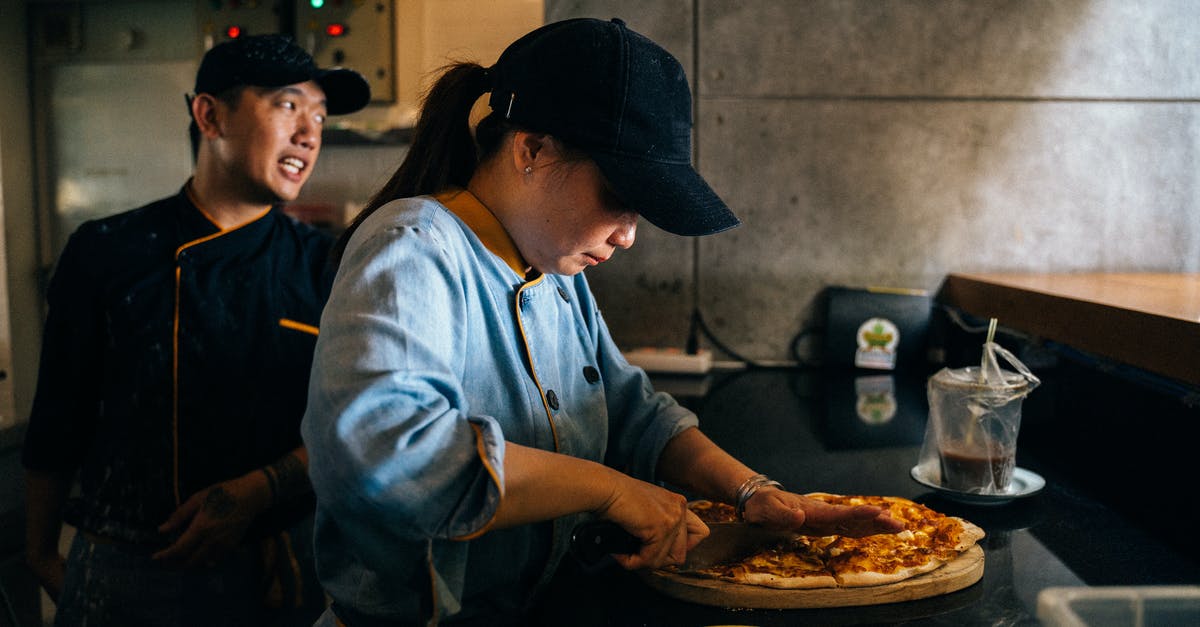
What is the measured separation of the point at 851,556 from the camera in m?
1.11

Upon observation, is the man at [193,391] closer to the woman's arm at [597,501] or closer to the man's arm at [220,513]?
the man's arm at [220,513]

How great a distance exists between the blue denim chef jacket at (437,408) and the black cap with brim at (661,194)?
0.20 m

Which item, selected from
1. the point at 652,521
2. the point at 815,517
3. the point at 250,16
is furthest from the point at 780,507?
the point at 250,16

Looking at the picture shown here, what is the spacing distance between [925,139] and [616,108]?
79.1 inches

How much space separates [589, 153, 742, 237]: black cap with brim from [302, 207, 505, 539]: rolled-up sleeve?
0.78ft

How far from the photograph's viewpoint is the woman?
80 cm

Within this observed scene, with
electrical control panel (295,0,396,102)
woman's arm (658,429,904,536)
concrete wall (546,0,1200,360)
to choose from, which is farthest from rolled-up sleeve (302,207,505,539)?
electrical control panel (295,0,396,102)

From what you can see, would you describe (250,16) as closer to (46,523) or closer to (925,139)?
(46,523)

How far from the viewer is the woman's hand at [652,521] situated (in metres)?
0.96

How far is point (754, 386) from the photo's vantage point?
8.07 ft

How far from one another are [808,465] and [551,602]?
2.59ft

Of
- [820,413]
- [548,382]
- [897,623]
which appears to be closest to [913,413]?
[820,413]

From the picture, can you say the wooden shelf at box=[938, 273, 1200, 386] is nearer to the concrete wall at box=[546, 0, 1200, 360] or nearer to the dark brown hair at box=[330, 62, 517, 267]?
the concrete wall at box=[546, 0, 1200, 360]

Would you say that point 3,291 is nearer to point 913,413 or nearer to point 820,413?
point 820,413
